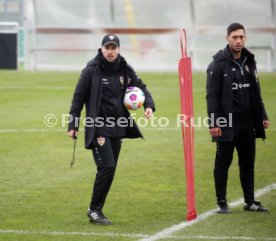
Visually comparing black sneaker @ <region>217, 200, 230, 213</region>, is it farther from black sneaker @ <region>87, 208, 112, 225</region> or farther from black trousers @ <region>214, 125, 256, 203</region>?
black sneaker @ <region>87, 208, 112, 225</region>

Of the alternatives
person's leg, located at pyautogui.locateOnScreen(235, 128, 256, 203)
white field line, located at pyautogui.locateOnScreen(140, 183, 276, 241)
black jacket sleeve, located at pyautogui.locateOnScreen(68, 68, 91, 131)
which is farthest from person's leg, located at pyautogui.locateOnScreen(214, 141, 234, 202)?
black jacket sleeve, located at pyautogui.locateOnScreen(68, 68, 91, 131)

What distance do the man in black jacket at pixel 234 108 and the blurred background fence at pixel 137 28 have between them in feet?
85.3

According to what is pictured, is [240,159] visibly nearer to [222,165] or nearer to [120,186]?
[222,165]

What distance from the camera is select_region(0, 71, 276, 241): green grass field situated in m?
9.72

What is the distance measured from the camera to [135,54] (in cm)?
3756

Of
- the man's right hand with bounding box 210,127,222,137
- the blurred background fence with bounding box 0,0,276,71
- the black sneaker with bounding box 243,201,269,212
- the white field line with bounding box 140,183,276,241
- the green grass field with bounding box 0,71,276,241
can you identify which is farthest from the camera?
the blurred background fence with bounding box 0,0,276,71

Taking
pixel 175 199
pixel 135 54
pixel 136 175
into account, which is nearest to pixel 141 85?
pixel 175 199

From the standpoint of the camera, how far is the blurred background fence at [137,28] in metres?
37.1

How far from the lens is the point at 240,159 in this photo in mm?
10852

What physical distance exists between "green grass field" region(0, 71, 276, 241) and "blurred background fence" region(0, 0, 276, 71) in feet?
50.1

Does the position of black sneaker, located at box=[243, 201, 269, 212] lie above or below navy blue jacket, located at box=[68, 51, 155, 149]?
below

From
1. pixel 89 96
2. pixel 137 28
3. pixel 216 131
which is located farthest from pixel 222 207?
pixel 137 28

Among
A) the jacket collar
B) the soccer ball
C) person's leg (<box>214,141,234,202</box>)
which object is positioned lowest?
person's leg (<box>214,141,234,202</box>)

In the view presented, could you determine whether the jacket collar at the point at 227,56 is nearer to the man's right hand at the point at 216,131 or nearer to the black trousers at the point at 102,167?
the man's right hand at the point at 216,131
